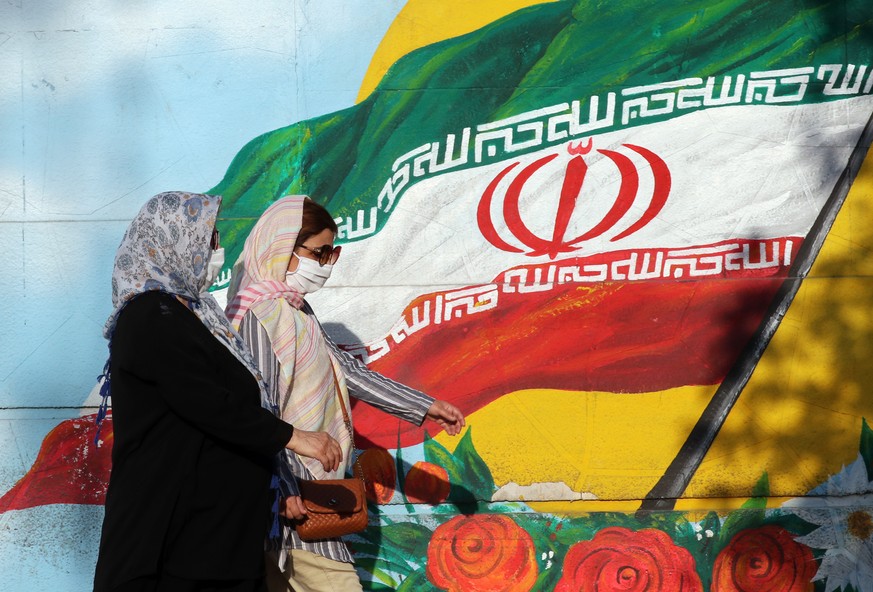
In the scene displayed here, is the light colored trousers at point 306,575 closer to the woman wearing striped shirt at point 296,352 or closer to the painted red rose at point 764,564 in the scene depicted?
the woman wearing striped shirt at point 296,352

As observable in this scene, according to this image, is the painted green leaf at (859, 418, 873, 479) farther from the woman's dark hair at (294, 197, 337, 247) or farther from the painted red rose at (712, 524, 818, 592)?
the woman's dark hair at (294, 197, 337, 247)

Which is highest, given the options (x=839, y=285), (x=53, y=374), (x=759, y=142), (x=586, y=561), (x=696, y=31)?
(x=696, y=31)

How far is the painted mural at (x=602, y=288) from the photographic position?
184 inches

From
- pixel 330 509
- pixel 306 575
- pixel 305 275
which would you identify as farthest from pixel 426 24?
pixel 306 575

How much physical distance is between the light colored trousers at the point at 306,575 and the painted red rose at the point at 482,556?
1283mm

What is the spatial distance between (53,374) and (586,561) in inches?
93.6

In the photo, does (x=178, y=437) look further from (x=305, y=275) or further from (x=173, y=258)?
(x=305, y=275)

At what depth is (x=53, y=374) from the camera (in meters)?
4.71

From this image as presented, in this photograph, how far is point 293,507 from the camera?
10.5ft

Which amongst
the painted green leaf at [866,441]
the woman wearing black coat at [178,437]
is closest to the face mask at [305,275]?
the woman wearing black coat at [178,437]

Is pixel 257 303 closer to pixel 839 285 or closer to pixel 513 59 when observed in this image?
pixel 513 59

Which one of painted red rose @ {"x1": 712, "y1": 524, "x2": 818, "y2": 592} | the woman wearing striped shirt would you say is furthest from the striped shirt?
painted red rose @ {"x1": 712, "y1": 524, "x2": 818, "y2": 592}

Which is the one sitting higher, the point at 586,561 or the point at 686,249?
the point at 686,249

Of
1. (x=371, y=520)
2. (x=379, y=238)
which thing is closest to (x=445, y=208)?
(x=379, y=238)
